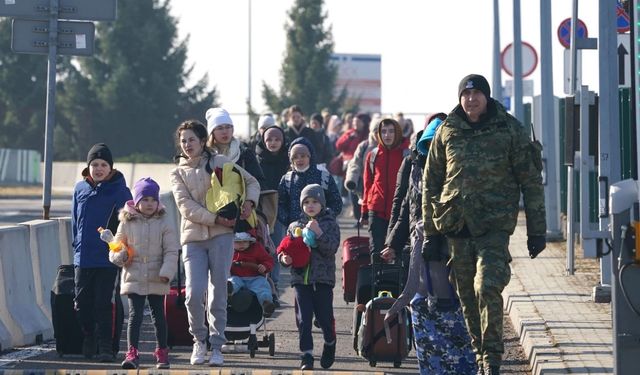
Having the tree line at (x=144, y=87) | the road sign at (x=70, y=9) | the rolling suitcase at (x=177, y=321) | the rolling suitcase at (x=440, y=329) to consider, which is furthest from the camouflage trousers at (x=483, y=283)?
the tree line at (x=144, y=87)

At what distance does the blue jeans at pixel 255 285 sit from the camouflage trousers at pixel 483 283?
2691mm

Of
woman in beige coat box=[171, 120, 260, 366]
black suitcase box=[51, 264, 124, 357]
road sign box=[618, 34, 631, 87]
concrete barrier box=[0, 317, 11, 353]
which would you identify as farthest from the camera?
road sign box=[618, 34, 631, 87]

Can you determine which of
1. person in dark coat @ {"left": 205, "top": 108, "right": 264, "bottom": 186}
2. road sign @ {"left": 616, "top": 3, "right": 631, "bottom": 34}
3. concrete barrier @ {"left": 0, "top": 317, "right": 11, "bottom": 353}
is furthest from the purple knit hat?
road sign @ {"left": 616, "top": 3, "right": 631, "bottom": 34}

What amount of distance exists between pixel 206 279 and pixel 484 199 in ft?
9.48

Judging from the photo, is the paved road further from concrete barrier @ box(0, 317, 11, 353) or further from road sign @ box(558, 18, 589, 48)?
road sign @ box(558, 18, 589, 48)

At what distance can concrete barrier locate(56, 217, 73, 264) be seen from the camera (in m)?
15.5

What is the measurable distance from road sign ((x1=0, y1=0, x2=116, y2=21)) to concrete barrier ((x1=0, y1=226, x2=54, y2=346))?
2709 millimetres

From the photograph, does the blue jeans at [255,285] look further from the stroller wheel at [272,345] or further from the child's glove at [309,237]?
the child's glove at [309,237]

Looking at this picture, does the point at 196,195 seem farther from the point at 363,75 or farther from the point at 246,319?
the point at 363,75

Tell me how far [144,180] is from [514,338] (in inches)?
137

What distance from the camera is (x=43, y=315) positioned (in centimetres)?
1441

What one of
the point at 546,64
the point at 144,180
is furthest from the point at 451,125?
the point at 546,64

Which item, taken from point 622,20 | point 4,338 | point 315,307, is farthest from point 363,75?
point 315,307

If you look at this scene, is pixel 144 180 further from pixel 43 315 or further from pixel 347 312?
pixel 347 312
